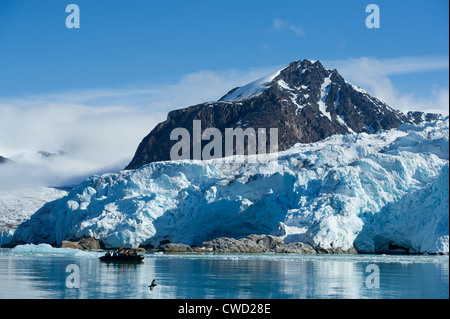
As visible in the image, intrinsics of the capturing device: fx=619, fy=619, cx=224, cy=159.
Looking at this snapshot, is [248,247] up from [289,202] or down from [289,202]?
down

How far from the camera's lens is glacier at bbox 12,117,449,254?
62.7 metres

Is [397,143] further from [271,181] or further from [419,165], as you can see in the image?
[271,181]

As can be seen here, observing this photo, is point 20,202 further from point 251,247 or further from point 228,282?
point 228,282

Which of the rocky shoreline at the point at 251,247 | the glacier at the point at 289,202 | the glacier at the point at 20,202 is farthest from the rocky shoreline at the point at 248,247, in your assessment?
the glacier at the point at 20,202

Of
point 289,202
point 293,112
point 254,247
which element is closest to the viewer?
point 254,247

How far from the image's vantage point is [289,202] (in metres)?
73.2

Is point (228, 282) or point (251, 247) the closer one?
point (228, 282)

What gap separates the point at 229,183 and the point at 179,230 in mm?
8752

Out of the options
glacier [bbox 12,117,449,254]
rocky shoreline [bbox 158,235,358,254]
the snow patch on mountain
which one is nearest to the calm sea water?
rocky shoreline [bbox 158,235,358,254]

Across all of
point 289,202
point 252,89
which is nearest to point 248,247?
point 289,202

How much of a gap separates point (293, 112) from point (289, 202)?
7183 centimetres

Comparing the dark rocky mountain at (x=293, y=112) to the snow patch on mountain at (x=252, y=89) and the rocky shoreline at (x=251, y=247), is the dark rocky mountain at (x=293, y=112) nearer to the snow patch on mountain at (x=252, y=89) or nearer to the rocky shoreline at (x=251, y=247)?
the snow patch on mountain at (x=252, y=89)

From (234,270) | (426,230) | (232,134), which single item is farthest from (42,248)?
(232,134)

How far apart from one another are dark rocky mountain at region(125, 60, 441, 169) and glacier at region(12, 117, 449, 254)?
46456 millimetres
